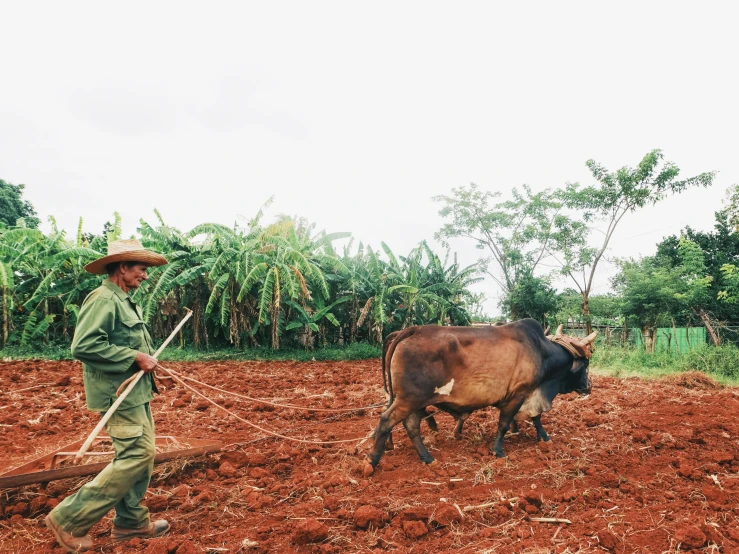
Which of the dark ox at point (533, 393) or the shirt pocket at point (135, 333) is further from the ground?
the shirt pocket at point (135, 333)

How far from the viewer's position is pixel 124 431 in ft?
Answer: 10.5

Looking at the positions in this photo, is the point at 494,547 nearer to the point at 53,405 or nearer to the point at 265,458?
the point at 265,458

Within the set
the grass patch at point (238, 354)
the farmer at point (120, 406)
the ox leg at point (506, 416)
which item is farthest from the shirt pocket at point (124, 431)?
the grass patch at point (238, 354)

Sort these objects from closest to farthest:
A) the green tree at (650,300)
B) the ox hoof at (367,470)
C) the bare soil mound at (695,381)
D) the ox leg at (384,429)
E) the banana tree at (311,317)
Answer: the ox hoof at (367,470), the ox leg at (384,429), the bare soil mound at (695,381), the banana tree at (311,317), the green tree at (650,300)

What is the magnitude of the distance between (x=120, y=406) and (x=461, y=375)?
120 inches

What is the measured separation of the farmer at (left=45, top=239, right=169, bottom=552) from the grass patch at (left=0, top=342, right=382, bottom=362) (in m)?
9.22

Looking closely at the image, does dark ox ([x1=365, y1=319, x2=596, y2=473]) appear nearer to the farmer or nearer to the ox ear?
the ox ear

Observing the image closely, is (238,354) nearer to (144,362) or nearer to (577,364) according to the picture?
(577,364)

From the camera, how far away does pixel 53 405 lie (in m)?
6.75

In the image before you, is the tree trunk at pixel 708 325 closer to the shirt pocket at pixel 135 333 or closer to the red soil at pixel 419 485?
the red soil at pixel 419 485

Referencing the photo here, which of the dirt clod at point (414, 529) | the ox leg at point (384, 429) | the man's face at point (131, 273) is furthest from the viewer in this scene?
the ox leg at point (384, 429)

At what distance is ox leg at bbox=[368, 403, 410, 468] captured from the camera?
14.9ft

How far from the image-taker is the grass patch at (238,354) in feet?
39.6

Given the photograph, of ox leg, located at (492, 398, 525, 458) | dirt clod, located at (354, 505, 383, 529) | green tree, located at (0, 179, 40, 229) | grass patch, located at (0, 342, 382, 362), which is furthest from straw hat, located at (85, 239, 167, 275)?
green tree, located at (0, 179, 40, 229)
